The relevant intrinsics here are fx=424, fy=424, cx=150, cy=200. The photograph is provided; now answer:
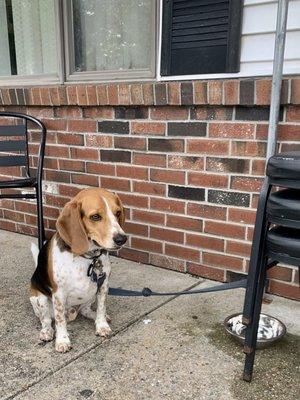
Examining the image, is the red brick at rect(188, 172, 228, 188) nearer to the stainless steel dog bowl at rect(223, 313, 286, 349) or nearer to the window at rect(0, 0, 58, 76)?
the stainless steel dog bowl at rect(223, 313, 286, 349)

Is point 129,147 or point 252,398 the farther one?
point 129,147

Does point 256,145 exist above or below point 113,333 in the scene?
above

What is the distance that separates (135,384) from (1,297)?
1347 mm

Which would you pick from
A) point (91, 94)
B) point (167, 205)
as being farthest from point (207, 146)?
point (91, 94)

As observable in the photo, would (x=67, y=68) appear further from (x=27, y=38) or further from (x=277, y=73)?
(x=277, y=73)

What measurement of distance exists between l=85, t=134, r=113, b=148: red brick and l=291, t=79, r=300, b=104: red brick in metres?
1.48

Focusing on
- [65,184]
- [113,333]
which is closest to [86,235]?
[113,333]

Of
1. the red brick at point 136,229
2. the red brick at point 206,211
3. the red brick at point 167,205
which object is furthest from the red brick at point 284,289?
the red brick at point 136,229

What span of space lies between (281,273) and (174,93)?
4.65ft

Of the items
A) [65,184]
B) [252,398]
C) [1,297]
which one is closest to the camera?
[252,398]

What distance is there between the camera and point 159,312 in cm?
268

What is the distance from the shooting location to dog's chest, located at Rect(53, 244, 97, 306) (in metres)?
2.30

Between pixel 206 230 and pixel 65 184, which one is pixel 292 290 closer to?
pixel 206 230

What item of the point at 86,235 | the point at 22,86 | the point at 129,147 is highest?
the point at 22,86
